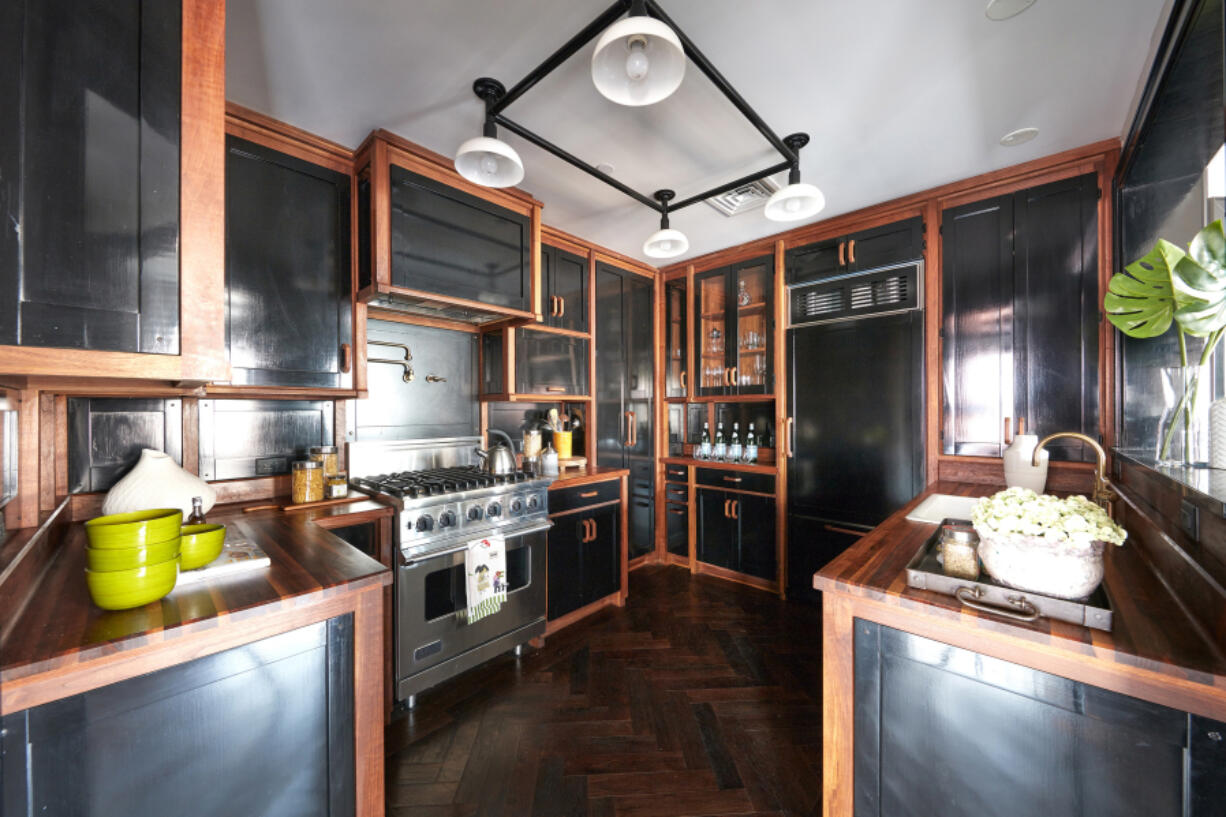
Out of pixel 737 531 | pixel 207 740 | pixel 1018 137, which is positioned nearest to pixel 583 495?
pixel 737 531

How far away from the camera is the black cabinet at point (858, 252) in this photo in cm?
268

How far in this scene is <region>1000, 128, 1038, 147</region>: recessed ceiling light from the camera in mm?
2018

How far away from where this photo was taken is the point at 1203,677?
0.72 meters

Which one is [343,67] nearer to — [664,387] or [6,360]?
[6,360]

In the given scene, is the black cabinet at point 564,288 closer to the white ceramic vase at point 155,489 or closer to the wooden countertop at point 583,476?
the wooden countertop at point 583,476

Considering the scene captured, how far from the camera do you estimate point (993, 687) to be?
92 cm

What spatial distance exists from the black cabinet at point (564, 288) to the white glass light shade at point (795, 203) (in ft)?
5.09

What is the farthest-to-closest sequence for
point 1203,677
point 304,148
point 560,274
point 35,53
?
point 560,274 → point 304,148 → point 35,53 → point 1203,677

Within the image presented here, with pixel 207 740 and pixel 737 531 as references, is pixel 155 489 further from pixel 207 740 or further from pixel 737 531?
pixel 737 531

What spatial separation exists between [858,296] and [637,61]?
7.44 feet

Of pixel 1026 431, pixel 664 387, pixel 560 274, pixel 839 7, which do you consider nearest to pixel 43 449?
pixel 560 274

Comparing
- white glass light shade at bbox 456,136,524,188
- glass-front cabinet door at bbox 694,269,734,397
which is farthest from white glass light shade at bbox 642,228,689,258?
glass-front cabinet door at bbox 694,269,734,397

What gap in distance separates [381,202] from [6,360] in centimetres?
148

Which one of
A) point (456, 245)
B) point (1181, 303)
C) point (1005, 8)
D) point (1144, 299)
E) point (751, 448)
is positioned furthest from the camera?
point (751, 448)
